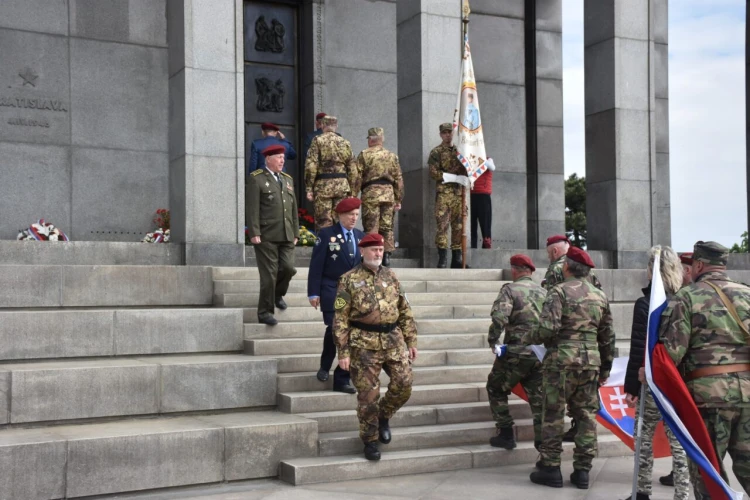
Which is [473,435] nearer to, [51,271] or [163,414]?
[163,414]

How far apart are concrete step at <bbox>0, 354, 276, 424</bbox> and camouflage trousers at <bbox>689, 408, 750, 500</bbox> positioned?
4.22 meters

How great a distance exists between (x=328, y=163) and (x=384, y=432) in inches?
206

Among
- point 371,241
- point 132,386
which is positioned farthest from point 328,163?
point 132,386

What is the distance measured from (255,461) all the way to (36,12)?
34.4 feet

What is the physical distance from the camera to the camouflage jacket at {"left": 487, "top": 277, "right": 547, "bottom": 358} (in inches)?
330

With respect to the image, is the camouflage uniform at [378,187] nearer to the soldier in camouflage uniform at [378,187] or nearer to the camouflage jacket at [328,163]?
the soldier in camouflage uniform at [378,187]

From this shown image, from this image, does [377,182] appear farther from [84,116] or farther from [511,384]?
[84,116]

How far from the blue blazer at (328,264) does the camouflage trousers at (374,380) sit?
1.16 m

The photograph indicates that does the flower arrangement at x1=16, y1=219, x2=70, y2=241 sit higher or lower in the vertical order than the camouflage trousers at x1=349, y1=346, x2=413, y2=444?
higher

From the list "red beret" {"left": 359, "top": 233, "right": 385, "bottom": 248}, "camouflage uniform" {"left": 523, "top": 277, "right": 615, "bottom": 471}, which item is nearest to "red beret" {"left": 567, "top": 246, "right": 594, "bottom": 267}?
"camouflage uniform" {"left": 523, "top": 277, "right": 615, "bottom": 471}

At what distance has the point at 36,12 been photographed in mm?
15125

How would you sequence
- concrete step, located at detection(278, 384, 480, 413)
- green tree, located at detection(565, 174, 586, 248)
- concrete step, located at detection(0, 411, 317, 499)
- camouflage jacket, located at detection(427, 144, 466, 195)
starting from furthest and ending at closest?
1. green tree, located at detection(565, 174, 586, 248)
2. camouflage jacket, located at detection(427, 144, 466, 195)
3. concrete step, located at detection(278, 384, 480, 413)
4. concrete step, located at detection(0, 411, 317, 499)

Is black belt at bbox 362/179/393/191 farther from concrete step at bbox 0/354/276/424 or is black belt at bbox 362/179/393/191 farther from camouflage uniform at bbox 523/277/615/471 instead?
camouflage uniform at bbox 523/277/615/471

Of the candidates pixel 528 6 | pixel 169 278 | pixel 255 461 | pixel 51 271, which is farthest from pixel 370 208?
pixel 528 6
